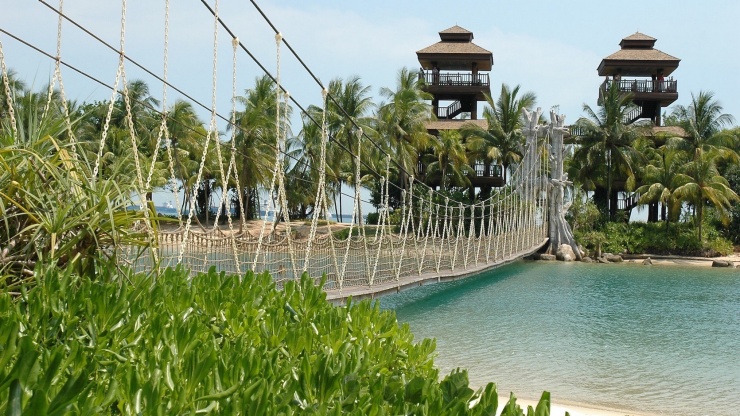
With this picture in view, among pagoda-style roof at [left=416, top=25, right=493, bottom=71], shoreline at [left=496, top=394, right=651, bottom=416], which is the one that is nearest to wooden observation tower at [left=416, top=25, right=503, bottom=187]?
pagoda-style roof at [left=416, top=25, right=493, bottom=71]

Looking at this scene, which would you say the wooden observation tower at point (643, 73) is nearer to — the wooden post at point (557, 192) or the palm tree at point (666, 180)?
the palm tree at point (666, 180)

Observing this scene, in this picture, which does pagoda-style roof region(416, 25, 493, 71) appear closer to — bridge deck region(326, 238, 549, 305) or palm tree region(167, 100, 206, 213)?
palm tree region(167, 100, 206, 213)

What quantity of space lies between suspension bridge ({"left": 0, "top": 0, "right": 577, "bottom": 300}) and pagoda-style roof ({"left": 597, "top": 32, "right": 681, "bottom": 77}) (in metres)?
8.02

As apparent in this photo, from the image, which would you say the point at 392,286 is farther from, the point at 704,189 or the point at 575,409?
the point at 704,189

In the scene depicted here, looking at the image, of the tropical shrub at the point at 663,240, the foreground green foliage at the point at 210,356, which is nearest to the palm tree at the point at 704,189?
the tropical shrub at the point at 663,240

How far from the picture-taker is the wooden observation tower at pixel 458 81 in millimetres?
24625

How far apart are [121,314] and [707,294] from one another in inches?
517

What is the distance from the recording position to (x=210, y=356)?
3.88 ft

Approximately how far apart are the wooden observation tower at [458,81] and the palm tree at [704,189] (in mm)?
5650

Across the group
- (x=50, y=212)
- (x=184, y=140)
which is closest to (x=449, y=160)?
(x=184, y=140)

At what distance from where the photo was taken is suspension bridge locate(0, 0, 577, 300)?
12.1 ft

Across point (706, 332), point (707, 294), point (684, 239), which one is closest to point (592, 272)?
point (707, 294)

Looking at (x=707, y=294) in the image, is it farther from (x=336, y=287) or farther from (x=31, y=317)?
(x=31, y=317)

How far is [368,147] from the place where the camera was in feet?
68.4
